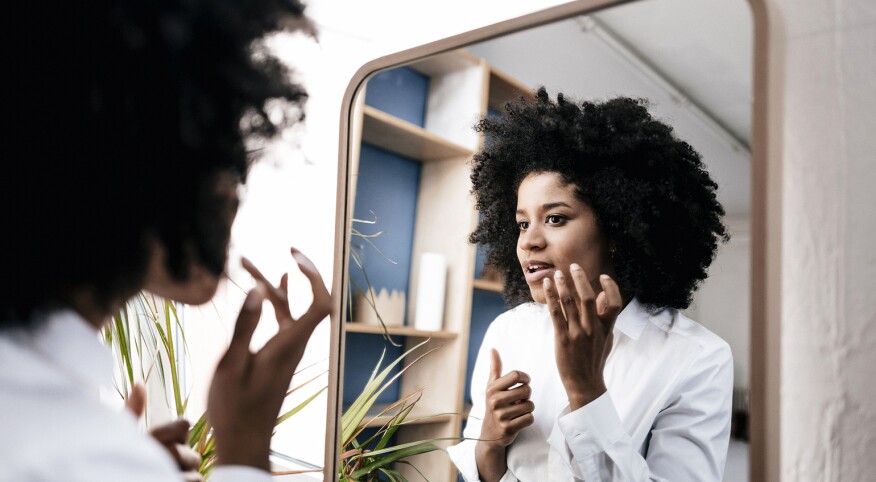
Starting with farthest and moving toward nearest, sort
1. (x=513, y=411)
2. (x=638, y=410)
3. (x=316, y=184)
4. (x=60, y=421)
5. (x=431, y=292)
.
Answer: (x=316, y=184)
(x=431, y=292)
(x=513, y=411)
(x=638, y=410)
(x=60, y=421)

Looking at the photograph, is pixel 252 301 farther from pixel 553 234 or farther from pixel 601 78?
pixel 601 78

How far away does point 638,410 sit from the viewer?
67 centimetres

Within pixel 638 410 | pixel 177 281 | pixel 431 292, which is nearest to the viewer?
pixel 177 281

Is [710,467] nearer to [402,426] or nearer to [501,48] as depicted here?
[402,426]

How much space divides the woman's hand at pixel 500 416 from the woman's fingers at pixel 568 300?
0.32 ft

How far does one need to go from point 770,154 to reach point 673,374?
24 centimetres

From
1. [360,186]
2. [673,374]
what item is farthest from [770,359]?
[360,186]

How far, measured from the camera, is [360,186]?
3.21 ft

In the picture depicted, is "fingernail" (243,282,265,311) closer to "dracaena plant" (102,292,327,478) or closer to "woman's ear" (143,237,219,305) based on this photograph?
"woman's ear" (143,237,219,305)

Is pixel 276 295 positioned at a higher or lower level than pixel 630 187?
lower

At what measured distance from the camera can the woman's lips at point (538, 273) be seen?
0.74 meters

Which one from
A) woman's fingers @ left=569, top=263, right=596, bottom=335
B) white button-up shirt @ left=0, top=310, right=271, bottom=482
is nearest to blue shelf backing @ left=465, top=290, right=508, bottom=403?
woman's fingers @ left=569, top=263, right=596, bottom=335

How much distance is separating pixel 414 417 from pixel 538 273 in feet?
0.93

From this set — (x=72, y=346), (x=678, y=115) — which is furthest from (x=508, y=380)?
(x=72, y=346)
